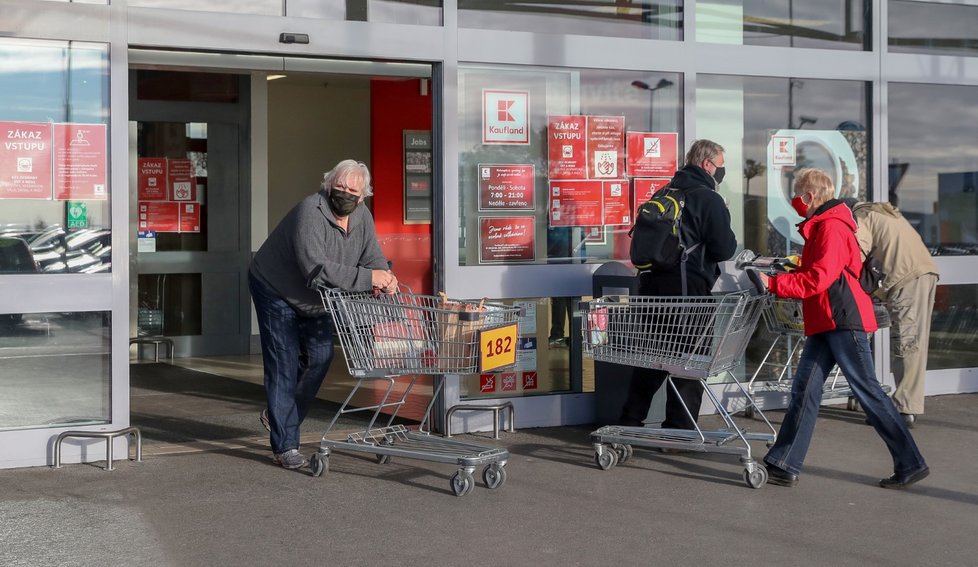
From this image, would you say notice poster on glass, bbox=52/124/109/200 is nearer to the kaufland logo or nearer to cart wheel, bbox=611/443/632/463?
the kaufland logo

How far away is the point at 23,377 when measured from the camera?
6.79 metres

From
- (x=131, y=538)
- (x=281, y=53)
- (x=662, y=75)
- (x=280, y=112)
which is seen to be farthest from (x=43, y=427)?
(x=280, y=112)

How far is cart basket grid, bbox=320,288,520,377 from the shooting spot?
6.12 meters

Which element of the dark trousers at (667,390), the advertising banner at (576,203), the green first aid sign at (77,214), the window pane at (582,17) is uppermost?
the window pane at (582,17)

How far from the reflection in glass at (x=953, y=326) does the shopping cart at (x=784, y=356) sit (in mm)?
973

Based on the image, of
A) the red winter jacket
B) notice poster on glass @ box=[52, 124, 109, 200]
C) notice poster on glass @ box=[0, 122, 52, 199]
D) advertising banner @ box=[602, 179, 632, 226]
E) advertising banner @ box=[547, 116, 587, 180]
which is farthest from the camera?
advertising banner @ box=[602, 179, 632, 226]

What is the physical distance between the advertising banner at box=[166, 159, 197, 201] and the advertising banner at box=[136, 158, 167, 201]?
65 mm

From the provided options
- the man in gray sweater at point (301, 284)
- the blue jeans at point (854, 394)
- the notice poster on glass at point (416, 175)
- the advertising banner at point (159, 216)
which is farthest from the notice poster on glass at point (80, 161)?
the notice poster on glass at point (416, 175)

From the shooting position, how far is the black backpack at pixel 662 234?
276 inches

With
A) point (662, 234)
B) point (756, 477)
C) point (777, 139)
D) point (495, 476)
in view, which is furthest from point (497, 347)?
point (777, 139)

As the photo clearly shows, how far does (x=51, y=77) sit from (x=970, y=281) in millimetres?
7044

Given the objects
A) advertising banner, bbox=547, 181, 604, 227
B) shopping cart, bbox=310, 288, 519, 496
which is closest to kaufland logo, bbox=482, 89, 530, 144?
advertising banner, bbox=547, 181, 604, 227

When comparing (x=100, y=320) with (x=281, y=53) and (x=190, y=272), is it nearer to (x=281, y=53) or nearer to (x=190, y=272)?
(x=281, y=53)

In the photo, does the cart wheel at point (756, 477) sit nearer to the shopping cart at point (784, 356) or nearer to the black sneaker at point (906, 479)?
the black sneaker at point (906, 479)
